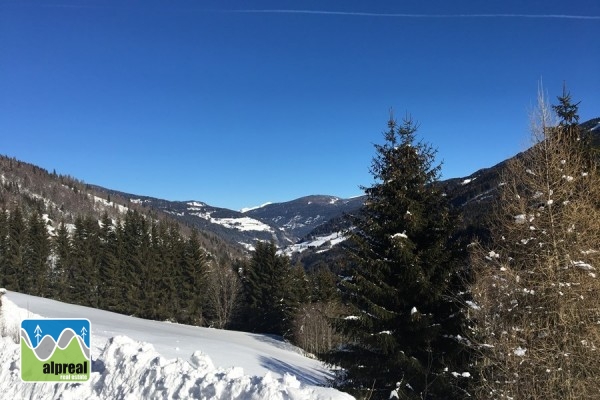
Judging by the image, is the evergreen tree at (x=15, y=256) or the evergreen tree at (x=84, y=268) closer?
the evergreen tree at (x=15, y=256)

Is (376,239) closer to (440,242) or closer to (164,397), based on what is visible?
(440,242)

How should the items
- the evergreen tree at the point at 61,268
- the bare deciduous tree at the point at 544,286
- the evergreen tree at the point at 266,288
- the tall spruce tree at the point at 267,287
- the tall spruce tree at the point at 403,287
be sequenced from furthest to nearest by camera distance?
the evergreen tree at the point at 61,268 → the evergreen tree at the point at 266,288 → the tall spruce tree at the point at 267,287 → the tall spruce tree at the point at 403,287 → the bare deciduous tree at the point at 544,286

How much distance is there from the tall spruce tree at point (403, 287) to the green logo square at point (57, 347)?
7785 mm

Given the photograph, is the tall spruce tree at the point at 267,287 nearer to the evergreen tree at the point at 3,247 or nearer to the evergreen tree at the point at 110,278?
the evergreen tree at the point at 110,278

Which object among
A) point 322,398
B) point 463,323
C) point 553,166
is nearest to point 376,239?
point 463,323

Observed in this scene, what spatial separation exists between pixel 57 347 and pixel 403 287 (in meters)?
9.44

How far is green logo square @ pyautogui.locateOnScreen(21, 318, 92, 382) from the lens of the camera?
24.9ft

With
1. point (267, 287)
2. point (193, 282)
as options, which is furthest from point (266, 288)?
point (193, 282)

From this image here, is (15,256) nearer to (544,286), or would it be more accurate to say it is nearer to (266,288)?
(266,288)

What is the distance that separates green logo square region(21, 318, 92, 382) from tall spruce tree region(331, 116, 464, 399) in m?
7.79

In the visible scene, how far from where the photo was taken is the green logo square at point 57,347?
7578 mm

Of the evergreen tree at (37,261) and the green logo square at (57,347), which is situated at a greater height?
the evergreen tree at (37,261)

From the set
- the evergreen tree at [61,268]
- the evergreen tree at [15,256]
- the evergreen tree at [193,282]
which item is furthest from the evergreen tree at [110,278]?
the evergreen tree at [15,256]

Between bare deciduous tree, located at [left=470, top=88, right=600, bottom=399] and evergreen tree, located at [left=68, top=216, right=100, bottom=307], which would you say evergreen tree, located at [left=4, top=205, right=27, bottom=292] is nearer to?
evergreen tree, located at [left=68, top=216, right=100, bottom=307]
